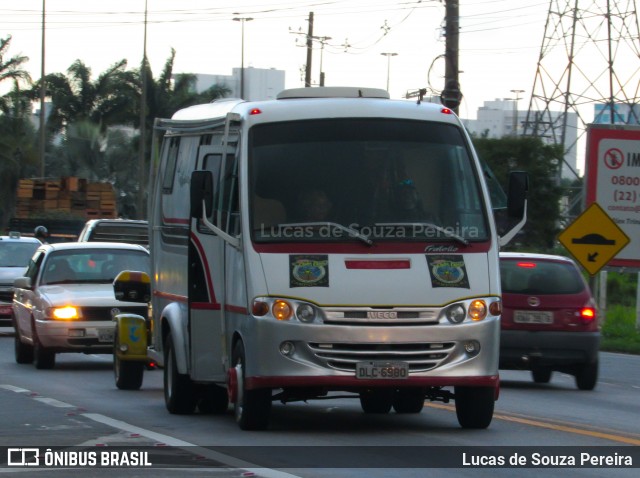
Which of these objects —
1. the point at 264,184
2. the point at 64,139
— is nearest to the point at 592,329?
the point at 264,184

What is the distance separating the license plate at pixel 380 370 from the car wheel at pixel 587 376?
6.87 meters

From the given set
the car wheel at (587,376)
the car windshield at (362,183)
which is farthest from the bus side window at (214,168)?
the car wheel at (587,376)

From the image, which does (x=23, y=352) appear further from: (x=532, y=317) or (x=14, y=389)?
(x=532, y=317)

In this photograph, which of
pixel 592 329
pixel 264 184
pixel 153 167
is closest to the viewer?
pixel 264 184

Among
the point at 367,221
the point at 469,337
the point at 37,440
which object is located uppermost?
the point at 367,221

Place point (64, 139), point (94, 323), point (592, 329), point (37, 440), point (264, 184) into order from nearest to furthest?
1. point (37, 440)
2. point (264, 184)
3. point (592, 329)
4. point (94, 323)
5. point (64, 139)

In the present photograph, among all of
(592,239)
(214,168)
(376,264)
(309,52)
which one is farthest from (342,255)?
A: (309,52)

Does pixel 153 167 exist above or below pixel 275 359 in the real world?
above

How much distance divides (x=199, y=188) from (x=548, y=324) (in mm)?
6863

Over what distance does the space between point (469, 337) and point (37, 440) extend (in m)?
3.41

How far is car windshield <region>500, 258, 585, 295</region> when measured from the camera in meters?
17.6

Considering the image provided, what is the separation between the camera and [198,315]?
499 inches

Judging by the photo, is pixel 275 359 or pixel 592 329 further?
pixel 592 329

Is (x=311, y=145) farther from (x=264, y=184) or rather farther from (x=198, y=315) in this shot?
(x=198, y=315)
